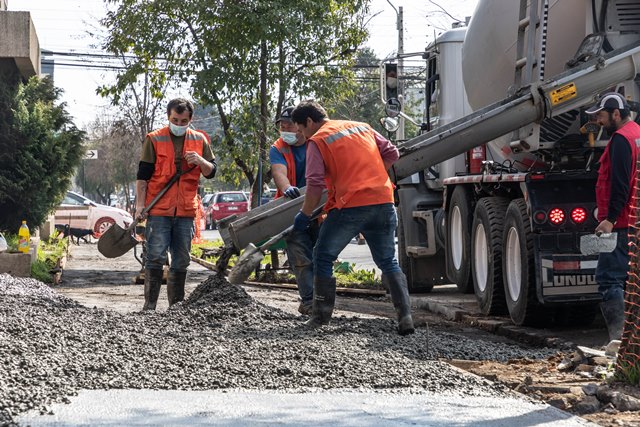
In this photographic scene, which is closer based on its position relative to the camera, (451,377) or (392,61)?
(451,377)

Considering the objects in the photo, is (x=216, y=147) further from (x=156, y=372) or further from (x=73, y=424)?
(x=73, y=424)

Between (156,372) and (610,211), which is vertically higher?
(610,211)

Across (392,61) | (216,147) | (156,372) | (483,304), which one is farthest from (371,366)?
(216,147)

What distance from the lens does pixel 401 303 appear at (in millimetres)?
8039

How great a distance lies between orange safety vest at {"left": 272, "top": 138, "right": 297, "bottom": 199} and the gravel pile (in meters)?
1.17

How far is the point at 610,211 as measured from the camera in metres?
7.49

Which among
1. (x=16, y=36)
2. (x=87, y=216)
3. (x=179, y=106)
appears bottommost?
(x=87, y=216)

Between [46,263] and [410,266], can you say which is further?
[46,263]

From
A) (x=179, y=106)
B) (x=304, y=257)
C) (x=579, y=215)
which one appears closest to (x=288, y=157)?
(x=304, y=257)

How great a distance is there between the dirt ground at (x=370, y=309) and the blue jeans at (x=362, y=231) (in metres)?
0.77

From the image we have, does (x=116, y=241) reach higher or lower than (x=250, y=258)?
higher

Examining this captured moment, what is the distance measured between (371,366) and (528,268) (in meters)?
3.14

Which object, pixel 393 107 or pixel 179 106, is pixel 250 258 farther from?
pixel 393 107

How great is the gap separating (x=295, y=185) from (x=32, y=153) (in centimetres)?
665
